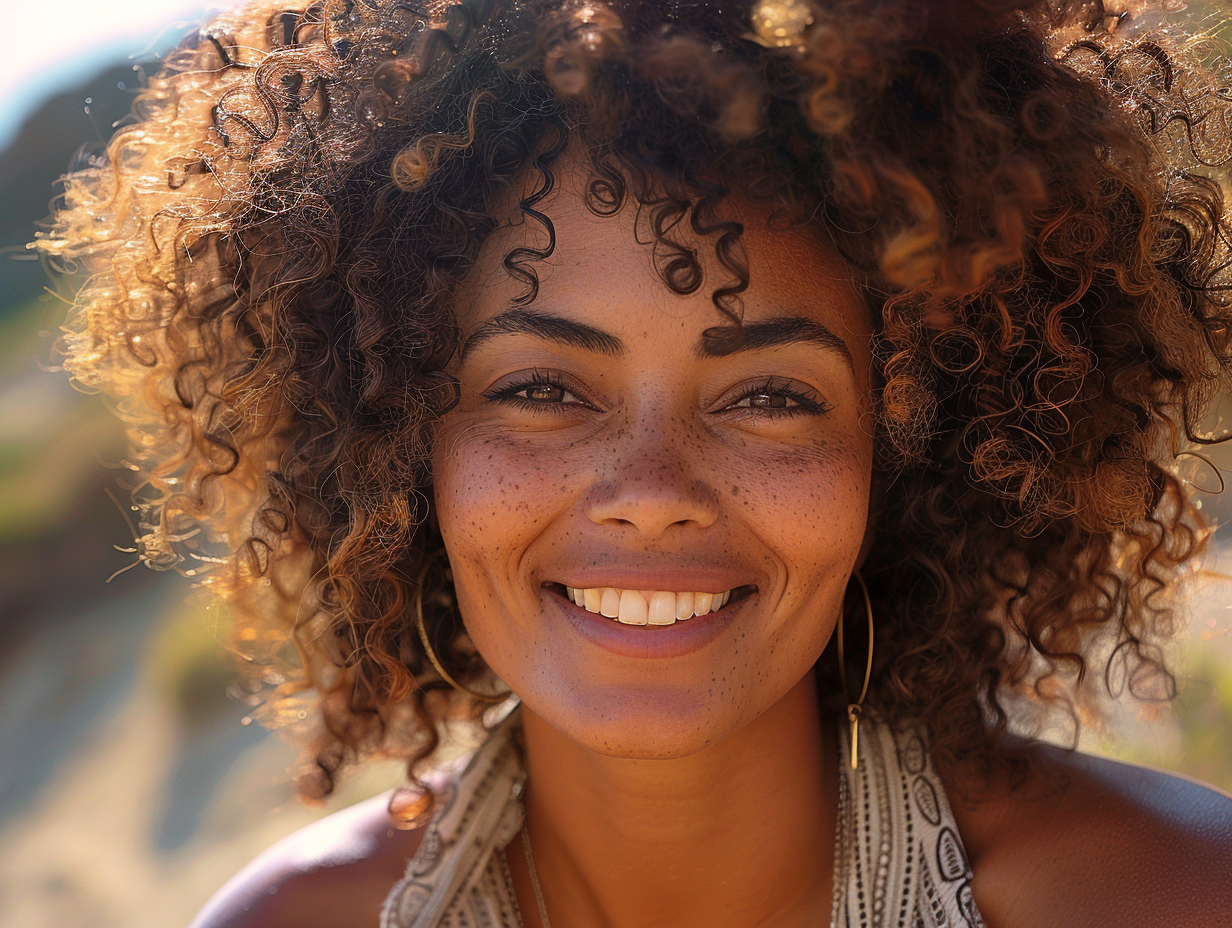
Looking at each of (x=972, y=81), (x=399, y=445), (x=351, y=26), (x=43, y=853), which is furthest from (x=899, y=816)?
(x=43, y=853)

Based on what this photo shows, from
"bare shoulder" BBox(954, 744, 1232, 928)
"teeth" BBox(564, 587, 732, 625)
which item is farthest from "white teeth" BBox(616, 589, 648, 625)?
"bare shoulder" BBox(954, 744, 1232, 928)

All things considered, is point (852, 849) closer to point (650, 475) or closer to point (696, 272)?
point (650, 475)

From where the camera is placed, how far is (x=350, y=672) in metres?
2.33

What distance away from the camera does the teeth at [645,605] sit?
175 cm

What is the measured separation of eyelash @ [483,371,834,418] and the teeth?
0.97 feet

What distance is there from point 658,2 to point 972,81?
455 millimetres

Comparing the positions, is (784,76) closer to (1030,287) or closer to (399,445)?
(1030,287)

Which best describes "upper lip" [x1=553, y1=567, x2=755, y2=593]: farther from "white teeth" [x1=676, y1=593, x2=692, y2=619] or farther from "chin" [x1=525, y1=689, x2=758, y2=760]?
"chin" [x1=525, y1=689, x2=758, y2=760]

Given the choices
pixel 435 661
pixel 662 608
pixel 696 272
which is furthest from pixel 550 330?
pixel 435 661

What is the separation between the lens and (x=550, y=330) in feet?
5.74

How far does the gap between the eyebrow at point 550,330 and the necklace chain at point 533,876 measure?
1089mm

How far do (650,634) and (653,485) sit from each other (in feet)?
0.83

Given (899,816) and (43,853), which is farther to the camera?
(43,853)

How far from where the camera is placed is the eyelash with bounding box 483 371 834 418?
1.78 meters
